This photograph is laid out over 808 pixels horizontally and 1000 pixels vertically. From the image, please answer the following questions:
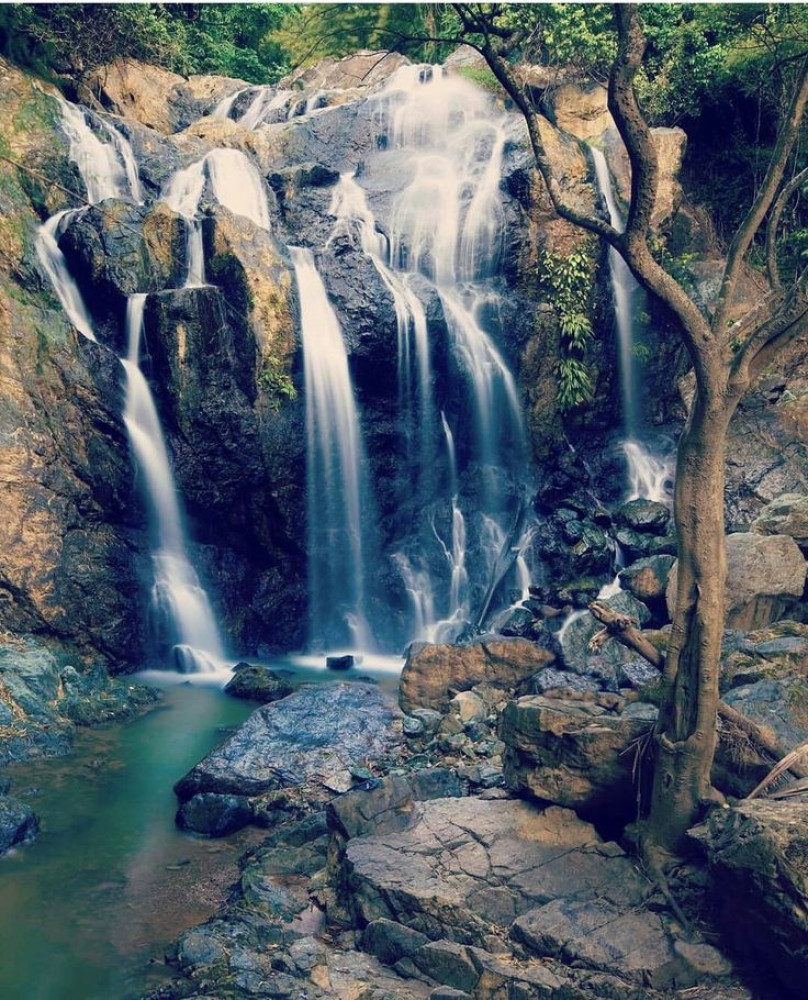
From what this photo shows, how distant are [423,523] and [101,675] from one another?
6556mm

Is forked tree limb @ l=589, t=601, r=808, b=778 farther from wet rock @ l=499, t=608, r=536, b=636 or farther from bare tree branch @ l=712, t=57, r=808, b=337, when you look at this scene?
wet rock @ l=499, t=608, r=536, b=636

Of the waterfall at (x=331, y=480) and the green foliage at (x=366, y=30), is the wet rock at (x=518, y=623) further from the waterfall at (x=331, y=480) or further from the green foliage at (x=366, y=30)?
the green foliage at (x=366, y=30)

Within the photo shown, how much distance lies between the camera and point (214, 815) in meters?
8.59

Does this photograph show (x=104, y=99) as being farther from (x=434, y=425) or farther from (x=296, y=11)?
(x=434, y=425)

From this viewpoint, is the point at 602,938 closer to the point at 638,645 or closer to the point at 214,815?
the point at 638,645

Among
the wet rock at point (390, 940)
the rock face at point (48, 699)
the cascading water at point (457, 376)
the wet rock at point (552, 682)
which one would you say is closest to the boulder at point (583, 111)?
the cascading water at point (457, 376)

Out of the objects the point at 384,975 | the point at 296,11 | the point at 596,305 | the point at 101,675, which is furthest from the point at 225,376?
the point at 296,11

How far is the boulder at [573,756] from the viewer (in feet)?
22.7

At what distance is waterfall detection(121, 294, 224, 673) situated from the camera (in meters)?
14.2

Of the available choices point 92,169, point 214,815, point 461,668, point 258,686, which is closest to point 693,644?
point 214,815

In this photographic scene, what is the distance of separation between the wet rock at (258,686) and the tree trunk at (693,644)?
6.82 meters

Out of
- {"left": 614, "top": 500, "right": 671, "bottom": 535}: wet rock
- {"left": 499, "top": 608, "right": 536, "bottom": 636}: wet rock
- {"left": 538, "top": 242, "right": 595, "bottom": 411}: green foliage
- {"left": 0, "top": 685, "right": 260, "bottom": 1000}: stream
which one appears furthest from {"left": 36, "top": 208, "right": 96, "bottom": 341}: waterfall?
{"left": 614, "top": 500, "right": 671, "bottom": 535}: wet rock

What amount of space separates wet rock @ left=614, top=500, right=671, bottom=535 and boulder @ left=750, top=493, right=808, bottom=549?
2.25 meters

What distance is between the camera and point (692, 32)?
20219 millimetres
